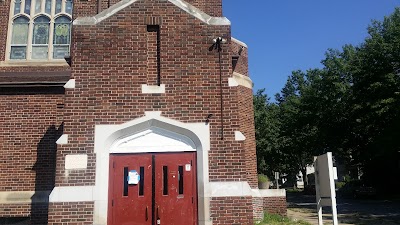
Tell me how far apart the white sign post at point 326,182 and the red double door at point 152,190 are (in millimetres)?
2936

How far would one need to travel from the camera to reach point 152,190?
389 inches

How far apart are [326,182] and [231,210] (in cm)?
238

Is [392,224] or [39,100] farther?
[392,224]

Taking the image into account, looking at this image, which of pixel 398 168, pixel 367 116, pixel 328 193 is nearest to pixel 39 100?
pixel 328 193

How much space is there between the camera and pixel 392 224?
711 inches

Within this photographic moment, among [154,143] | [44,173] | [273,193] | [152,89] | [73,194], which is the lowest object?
[273,193]

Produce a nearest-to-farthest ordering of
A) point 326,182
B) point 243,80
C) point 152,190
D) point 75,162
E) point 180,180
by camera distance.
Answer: point 326,182
point 75,162
point 152,190
point 180,180
point 243,80

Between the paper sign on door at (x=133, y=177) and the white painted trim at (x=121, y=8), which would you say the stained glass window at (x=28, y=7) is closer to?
the white painted trim at (x=121, y=8)

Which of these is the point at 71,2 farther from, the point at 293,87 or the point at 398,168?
the point at 293,87

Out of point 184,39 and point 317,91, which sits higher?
point 317,91

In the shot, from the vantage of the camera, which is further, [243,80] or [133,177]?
[243,80]

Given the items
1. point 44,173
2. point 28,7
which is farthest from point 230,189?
point 28,7

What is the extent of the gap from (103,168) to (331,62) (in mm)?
33747

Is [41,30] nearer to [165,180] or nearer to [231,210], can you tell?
[165,180]
